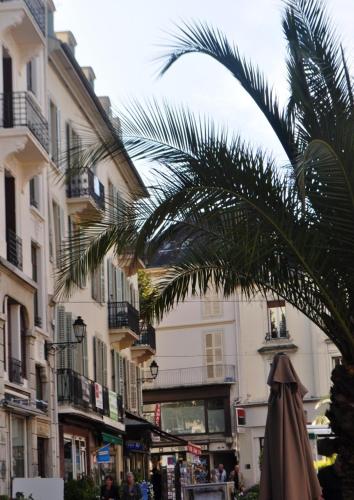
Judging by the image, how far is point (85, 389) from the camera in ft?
106

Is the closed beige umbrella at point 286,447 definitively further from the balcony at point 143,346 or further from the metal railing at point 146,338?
the metal railing at point 146,338

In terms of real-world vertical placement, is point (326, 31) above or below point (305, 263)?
above

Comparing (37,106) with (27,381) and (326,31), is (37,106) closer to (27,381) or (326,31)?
(27,381)

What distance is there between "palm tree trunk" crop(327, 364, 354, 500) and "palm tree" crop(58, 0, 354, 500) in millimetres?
11

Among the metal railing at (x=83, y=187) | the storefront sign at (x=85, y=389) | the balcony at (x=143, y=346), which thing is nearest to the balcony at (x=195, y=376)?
the balcony at (x=143, y=346)

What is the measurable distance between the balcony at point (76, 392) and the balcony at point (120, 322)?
4.93 metres

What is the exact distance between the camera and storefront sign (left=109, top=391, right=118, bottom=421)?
3696 centimetres

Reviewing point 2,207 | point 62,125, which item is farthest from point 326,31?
point 62,125

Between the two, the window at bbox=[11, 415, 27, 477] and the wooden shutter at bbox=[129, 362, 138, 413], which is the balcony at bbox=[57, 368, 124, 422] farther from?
the wooden shutter at bbox=[129, 362, 138, 413]

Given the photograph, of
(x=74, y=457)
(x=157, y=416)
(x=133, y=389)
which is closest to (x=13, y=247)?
(x=74, y=457)

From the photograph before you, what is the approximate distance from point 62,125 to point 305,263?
21.4m

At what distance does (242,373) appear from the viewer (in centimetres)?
6097

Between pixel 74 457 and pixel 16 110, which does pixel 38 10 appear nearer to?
pixel 16 110

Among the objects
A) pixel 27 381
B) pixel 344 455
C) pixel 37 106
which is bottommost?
pixel 344 455
